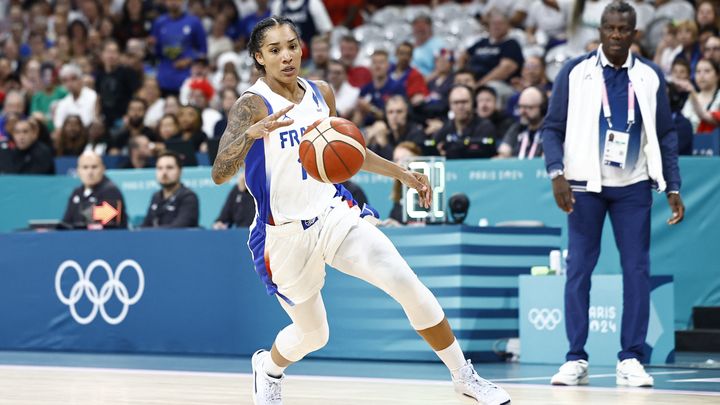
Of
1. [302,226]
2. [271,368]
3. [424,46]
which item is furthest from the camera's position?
[424,46]

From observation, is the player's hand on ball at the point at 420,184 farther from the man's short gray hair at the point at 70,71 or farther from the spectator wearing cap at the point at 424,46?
the man's short gray hair at the point at 70,71

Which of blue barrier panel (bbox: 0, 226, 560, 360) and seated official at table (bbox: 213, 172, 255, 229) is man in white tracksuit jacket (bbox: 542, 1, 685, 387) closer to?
blue barrier panel (bbox: 0, 226, 560, 360)

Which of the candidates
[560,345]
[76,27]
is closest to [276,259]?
[560,345]

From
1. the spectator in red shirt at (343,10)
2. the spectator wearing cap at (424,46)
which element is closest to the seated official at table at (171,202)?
the spectator wearing cap at (424,46)

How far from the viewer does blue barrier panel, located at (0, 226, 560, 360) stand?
10852 mm

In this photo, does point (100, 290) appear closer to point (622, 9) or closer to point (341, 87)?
point (341, 87)

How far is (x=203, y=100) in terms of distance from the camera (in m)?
18.4

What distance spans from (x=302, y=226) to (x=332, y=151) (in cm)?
59

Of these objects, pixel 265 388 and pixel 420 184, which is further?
pixel 265 388

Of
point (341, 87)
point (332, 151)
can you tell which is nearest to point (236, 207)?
point (341, 87)

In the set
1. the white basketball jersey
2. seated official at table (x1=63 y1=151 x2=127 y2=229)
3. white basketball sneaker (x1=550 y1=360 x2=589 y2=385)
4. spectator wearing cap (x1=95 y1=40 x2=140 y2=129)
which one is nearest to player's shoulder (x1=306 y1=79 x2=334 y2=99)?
the white basketball jersey

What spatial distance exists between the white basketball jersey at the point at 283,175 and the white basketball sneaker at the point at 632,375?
280 cm

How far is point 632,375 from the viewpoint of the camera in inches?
334

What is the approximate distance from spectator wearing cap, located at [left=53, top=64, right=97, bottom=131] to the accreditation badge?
1239 cm
